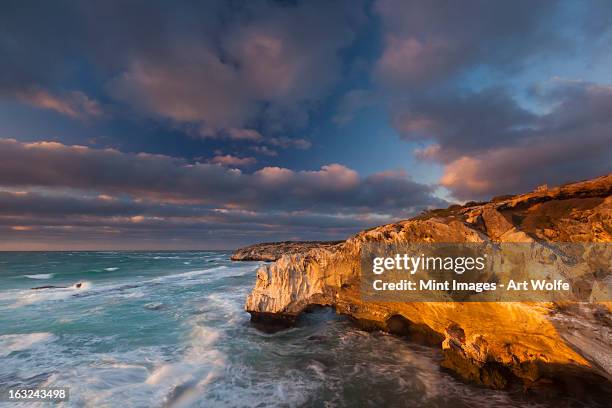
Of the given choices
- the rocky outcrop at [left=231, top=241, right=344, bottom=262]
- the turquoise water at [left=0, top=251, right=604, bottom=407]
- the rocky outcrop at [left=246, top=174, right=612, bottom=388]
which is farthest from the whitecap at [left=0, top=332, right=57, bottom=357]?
the rocky outcrop at [left=231, top=241, right=344, bottom=262]

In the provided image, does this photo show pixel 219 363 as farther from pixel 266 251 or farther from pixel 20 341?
pixel 266 251

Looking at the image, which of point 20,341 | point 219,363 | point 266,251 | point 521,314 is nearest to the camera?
point 521,314

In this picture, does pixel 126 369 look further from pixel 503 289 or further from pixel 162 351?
pixel 503 289

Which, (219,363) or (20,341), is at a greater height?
(219,363)

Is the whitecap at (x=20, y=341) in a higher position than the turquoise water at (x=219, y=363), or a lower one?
lower

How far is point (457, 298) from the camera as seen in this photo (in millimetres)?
10117

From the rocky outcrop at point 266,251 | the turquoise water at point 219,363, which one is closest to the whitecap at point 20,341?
the turquoise water at point 219,363

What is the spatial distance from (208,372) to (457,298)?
33.1ft

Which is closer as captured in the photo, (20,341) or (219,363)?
(219,363)

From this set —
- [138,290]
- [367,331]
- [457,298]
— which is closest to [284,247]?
[138,290]


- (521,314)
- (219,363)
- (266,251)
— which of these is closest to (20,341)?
(219,363)

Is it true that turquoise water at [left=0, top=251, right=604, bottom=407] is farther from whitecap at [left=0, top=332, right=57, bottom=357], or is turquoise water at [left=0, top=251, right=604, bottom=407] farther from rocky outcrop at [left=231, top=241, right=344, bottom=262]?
rocky outcrop at [left=231, top=241, right=344, bottom=262]

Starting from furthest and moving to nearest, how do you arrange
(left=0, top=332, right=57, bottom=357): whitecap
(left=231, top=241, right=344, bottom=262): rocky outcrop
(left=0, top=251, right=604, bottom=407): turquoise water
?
1. (left=231, top=241, right=344, bottom=262): rocky outcrop
2. (left=0, top=332, right=57, bottom=357): whitecap
3. (left=0, top=251, right=604, bottom=407): turquoise water

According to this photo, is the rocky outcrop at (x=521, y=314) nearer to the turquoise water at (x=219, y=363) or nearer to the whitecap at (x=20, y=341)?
the turquoise water at (x=219, y=363)
